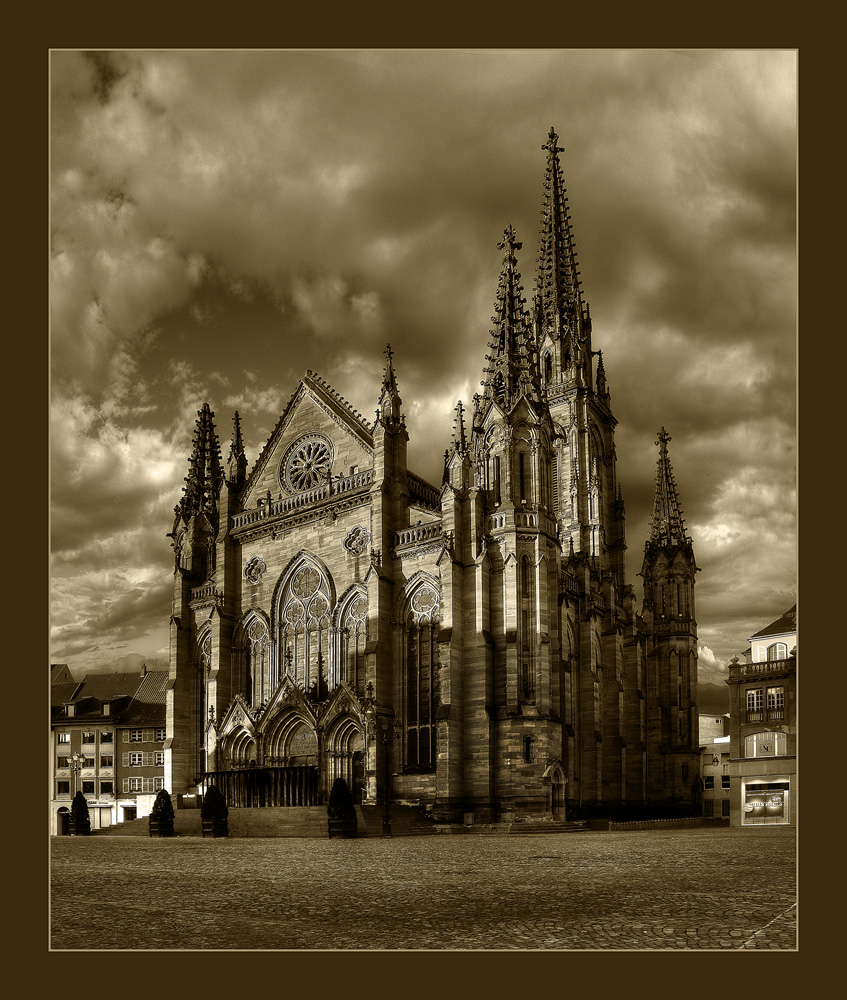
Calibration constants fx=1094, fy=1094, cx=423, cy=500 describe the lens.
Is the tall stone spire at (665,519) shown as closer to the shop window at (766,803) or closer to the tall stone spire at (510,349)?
the tall stone spire at (510,349)

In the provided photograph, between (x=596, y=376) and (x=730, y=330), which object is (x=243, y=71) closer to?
(x=730, y=330)

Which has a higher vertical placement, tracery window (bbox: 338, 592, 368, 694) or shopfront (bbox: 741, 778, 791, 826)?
tracery window (bbox: 338, 592, 368, 694)

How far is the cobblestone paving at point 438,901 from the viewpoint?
13.4m

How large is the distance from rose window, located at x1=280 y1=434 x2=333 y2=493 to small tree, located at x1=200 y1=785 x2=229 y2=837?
17.9 metres

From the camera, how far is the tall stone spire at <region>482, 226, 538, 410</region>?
4809 cm

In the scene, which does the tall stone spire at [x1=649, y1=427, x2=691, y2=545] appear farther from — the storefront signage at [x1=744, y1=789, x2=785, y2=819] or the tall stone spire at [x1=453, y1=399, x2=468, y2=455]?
the storefront signage at [x1=744, y1=789, x2=785, y2=819]

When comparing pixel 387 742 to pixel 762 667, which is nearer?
pixel 762 667

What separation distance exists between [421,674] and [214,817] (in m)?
11.3

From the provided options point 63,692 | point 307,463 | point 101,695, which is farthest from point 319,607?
point 63,692

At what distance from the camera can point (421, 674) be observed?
4669 centimetres

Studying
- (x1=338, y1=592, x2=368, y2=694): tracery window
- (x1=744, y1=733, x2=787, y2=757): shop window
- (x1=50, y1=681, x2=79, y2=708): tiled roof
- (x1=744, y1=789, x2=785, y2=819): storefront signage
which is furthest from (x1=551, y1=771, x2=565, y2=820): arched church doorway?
(x1=50, y1=681, x2=79, y2=708): tiled roof

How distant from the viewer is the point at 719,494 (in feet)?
69.1

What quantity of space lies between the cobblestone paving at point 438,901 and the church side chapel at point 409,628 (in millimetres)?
17930

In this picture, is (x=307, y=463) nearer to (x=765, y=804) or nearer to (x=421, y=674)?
(x=421, y=674)
